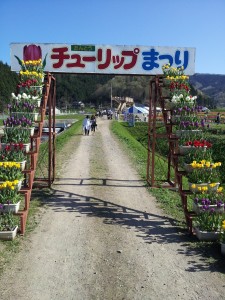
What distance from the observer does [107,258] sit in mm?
6367

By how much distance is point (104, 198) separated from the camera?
10.6 m

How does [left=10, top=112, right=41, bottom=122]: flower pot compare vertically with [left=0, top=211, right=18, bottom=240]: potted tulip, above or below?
above

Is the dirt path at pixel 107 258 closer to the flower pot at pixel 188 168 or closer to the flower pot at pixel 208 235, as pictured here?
the flower pot at pixel 208 235

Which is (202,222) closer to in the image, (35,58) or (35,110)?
(35,110)

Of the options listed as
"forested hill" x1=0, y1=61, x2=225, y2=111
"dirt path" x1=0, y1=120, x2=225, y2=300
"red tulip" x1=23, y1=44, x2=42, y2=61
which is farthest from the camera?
"forested hill" x1=0, y1=61, x2=225, y2=111

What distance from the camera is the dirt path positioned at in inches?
206

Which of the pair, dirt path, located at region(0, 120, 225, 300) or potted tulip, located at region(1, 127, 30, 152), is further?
potted tulip, located at region(1, 127, 30, 152)

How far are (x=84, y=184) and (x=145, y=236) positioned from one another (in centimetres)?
524

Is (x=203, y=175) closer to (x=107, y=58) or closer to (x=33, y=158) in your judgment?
(x=33, y=158)

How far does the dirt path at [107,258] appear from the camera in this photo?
5.23 metres

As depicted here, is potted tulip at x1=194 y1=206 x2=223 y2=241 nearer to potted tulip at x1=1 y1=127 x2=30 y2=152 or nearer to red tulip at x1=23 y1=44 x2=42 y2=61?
potted tulip at x1=1 y1=127 x2=30 y2=152

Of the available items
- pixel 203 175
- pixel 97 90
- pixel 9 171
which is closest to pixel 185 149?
pixel 203 175

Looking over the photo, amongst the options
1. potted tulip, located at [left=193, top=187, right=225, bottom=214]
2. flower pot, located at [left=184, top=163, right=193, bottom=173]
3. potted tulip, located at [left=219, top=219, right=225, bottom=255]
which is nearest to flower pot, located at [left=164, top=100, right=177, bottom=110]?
flower pot, located at [left=184, top=163, right=193, bottom=173]

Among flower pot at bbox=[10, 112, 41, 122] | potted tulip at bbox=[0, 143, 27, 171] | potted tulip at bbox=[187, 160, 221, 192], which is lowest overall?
potted tulip at bbox=[187, 160, 221, 192]
